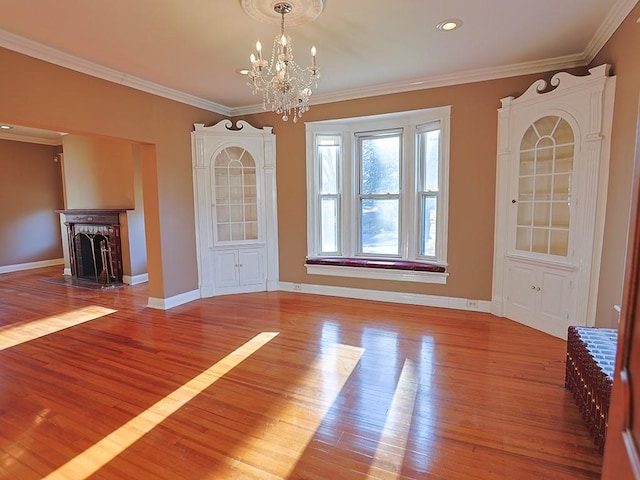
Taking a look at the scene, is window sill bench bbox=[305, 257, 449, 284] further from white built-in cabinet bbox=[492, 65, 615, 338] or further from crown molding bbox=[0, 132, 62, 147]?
crown molding bbox=[0, 132, 62, 147]

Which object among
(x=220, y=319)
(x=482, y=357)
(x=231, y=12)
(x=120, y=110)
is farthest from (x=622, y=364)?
(x=120, y=110)

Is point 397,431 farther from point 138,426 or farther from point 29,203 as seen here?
point 29,203

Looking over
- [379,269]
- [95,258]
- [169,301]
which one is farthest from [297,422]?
[95,258]

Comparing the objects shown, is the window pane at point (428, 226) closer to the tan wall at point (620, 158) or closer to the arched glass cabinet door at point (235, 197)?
the tan wall at point (620, 158)

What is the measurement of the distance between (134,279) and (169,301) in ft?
6.27

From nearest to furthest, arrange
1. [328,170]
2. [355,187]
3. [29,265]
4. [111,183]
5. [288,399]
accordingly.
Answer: [288,399]
[355,187]
[328,170]
[111,183]
[29,265]

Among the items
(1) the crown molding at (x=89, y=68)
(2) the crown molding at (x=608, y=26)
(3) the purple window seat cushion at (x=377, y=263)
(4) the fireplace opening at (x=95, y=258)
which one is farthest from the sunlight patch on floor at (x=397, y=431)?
(4) the fireplace opening at (x=95, y=258)

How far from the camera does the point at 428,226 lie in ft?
15.4

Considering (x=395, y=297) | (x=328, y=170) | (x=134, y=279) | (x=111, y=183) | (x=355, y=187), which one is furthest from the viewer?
(x=111, y=183)

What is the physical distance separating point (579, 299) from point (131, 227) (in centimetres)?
638

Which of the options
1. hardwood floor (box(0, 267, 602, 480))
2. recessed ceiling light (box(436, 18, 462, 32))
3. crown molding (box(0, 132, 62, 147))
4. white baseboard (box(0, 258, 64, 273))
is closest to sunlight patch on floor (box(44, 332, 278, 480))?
hardwood floor (box(0, 267, 602, 480))

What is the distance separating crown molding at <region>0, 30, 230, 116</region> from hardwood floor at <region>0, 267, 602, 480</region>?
2.76m

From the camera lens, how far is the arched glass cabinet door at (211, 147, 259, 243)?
5172 millimetres

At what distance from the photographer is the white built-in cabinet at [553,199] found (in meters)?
3.18
